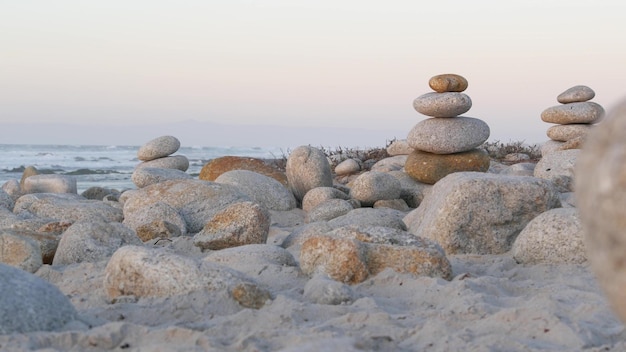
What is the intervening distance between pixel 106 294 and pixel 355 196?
6097 millimetres

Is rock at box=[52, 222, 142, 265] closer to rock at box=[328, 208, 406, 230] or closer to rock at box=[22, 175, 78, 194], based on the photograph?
rock at box=[328, 208, 406, 230]

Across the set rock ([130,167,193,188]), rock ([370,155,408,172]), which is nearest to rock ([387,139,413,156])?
rock ([370,155,408,172])

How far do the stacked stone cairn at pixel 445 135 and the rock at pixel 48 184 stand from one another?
672cm

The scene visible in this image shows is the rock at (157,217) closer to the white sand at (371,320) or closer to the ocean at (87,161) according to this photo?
the white sand at (371,320)

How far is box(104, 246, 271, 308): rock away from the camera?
14.1ft

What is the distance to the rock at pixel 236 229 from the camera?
6.78 meters

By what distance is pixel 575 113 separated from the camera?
13.7 meters

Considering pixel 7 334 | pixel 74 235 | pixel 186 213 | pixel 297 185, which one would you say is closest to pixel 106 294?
pixel 7 334

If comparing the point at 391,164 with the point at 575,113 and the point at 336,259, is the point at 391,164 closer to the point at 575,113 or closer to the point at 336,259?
the point at 575,113

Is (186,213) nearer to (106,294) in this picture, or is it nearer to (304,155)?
(304,155)

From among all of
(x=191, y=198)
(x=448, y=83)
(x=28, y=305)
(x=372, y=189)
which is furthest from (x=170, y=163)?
(x=28, y=305)

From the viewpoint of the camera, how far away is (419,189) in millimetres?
11398

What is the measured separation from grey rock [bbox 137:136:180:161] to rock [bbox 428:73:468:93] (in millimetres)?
5553

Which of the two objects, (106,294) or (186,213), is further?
(186,213)
